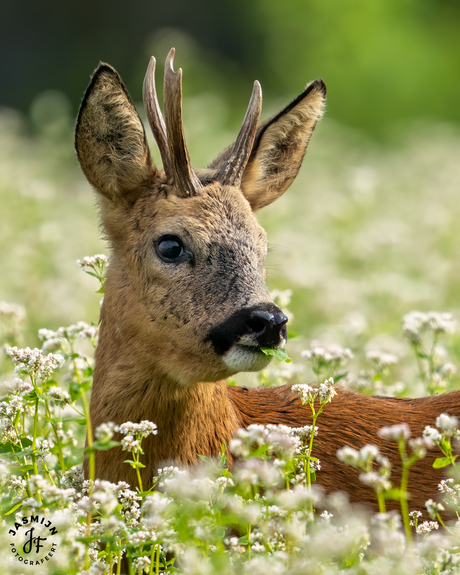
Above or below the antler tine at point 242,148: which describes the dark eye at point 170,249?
below

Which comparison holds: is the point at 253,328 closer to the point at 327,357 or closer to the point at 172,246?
the point at 172,246

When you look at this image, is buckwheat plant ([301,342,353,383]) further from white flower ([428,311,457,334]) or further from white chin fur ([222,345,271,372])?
white chin fur ([222,345,271,372])

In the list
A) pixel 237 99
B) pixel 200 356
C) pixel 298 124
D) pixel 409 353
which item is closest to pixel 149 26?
pixel 237 99

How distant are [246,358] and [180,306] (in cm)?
47

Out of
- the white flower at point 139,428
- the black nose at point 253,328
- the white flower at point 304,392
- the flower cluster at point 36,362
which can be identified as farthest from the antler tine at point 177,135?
the white flower at point 139,428

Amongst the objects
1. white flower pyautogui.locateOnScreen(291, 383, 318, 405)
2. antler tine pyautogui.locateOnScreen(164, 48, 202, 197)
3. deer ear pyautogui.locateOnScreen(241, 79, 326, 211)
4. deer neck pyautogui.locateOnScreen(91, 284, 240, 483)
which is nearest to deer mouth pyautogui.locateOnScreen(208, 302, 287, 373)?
white flower pyautogui.locateOnScreen(291, 383, 318, 405)

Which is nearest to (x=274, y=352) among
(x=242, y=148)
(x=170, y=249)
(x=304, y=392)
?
(x=304, y=392)

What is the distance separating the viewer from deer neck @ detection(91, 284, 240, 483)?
390cm

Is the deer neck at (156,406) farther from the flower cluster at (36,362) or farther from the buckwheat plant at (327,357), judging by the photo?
the buckwheat plant at (327,357)

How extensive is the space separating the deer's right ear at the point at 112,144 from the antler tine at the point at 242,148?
0.36 m

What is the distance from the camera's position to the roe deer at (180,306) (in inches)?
149

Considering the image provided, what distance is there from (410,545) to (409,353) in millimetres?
4441

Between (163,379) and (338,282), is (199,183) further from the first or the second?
(338,282)

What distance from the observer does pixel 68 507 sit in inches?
114
